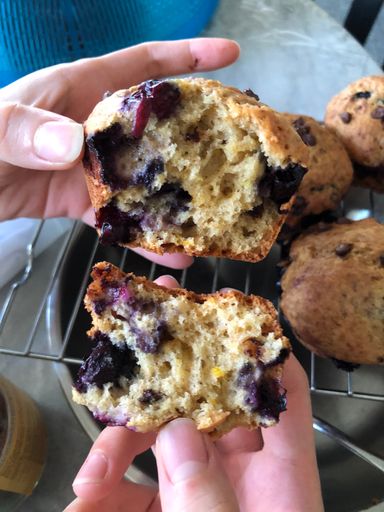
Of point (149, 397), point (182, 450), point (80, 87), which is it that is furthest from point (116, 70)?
point (182, 450)

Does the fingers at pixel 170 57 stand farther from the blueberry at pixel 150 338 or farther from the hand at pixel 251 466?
the blueberry at pixel 150 338

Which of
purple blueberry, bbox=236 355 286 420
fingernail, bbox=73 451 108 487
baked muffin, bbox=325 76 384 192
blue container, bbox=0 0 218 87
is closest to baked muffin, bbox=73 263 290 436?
purple blueberry, bbox=236 355 286 420

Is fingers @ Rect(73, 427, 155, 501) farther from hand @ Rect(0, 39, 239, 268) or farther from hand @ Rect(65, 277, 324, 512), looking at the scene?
hand @ Rect(0, 39, 239, 268)

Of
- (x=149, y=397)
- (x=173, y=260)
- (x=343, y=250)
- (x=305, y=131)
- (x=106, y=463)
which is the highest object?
(x=305, y=131)

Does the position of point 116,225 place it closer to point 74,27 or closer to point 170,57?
point 170,57

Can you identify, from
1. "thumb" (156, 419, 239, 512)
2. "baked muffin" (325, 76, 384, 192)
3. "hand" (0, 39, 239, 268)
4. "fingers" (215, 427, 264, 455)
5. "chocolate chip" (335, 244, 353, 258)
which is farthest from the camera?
"baked muffin" (325, 76, 384, 192)
